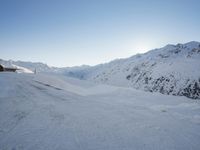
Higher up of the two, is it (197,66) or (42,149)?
(197,66)

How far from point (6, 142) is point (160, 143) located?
4989 mm

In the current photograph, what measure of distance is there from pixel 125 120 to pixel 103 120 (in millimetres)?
1047

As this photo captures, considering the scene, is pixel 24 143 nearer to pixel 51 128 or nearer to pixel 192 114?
pixel 51 128

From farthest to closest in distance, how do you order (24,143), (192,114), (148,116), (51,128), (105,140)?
1. (192,114)
2. (148,116)
3. (51,128)
4. (105,140)
5. (24,143)

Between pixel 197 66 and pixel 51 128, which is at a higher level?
pixel 197 66

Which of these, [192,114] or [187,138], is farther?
[192,114]

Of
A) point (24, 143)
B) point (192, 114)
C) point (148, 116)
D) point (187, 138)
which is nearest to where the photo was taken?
point (24, 143)

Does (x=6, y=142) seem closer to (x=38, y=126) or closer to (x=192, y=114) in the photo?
(x=38, y=126)

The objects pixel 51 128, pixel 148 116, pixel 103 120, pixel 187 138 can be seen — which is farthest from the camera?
pixel 148 116

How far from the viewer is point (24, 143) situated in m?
4.99

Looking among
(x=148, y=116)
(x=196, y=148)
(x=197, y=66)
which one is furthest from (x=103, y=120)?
(x=197, y=66)

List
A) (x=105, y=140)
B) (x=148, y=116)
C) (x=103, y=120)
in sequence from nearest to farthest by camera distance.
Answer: (x=105, y=140) → (x=103, y=120) → (x=148, y=116)

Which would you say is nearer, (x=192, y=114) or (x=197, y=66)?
(x=192, y=114)

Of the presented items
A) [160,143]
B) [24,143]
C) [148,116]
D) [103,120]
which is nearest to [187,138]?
[160,143]
